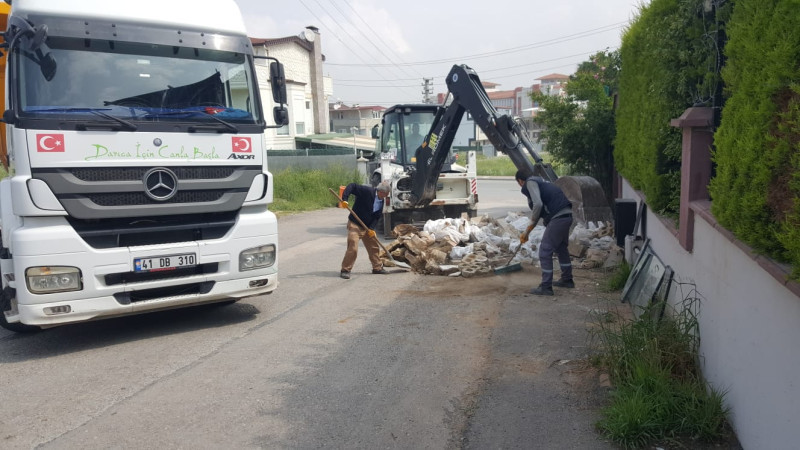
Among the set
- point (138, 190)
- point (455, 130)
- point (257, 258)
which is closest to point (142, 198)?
point (138, 190)

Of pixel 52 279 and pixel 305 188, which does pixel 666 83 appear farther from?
pixel 305 188

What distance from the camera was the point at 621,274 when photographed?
8.18 m

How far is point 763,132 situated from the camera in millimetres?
3213

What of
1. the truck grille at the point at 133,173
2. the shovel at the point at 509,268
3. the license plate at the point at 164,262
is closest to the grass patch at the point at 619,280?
the shovel at the point at 509,268

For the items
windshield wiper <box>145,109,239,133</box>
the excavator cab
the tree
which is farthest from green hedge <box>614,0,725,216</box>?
the excavator cab

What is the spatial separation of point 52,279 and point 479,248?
248 inches

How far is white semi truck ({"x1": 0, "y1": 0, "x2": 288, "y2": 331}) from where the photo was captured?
18.4 ft

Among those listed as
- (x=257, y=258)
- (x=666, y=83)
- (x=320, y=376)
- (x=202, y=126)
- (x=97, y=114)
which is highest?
(x=666, y=83)

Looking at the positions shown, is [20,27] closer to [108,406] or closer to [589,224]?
[108,406]

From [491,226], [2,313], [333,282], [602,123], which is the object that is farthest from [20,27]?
[602,123]

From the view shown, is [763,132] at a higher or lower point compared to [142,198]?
higher

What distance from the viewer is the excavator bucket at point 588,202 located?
11211 millimetres

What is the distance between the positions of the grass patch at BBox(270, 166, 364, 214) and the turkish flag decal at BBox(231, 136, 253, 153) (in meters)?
13.2

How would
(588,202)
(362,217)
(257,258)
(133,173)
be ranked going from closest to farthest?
(133,173) < (257,258) < (362,217) < (588,202)
